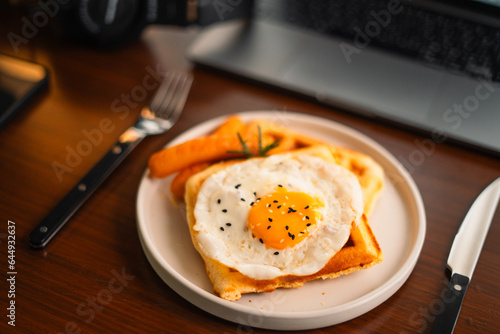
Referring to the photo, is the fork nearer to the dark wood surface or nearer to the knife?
the dark wood surface

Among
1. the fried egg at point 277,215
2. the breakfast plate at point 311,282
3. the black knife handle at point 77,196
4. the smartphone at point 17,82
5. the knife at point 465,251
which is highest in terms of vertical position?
the smartphone at point 17,82

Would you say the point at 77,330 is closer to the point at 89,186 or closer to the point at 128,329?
the point at 128,329

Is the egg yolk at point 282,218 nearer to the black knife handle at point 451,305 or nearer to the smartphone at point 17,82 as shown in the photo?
the black knife handle at point 451,305

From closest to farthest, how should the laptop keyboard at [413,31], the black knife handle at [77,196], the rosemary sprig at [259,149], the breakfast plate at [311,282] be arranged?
the breakfast plate at [311,282], the black knife handle at [77,196], the rosemary sprig at [259,149], the laptop keyboard at [413,31]

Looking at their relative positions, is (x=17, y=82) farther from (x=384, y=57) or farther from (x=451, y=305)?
(x=451, y=305)

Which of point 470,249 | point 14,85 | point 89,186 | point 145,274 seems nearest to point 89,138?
point 89,186

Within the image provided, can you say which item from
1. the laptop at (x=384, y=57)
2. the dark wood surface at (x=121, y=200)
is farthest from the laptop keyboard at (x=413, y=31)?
the dark wood surface at (x=121, y=200)
